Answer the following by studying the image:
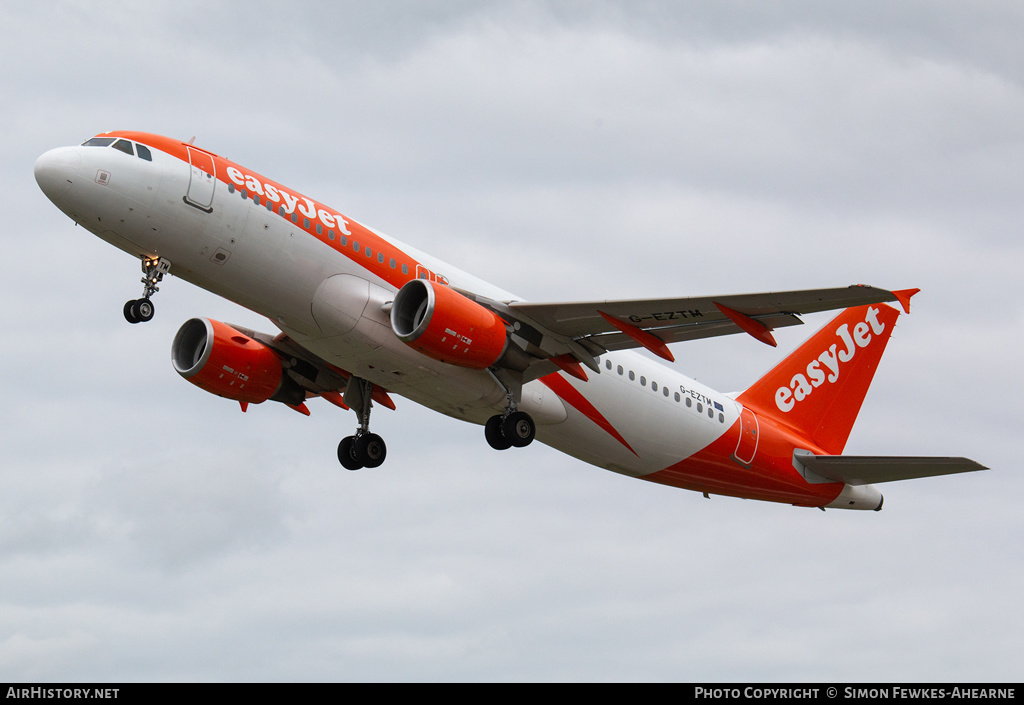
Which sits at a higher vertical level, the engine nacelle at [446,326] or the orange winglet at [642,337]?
the orange winglet at [642,337]

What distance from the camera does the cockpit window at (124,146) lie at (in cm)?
2812

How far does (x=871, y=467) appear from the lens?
3678 cm

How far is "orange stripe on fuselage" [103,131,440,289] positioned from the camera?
28.8 meters

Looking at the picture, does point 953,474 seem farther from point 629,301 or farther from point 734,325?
point 629,301

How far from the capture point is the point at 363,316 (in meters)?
29.9

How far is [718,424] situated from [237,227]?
14.8 meters

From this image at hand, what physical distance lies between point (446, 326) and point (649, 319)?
4845mm

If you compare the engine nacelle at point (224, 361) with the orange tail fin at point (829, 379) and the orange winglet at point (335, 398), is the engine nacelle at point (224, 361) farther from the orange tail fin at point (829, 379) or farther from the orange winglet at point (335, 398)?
the orange tail fin at point (829, 379)

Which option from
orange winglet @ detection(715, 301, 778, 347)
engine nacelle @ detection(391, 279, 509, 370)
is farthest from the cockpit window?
orange winglet @ detection(715, 301, 778, 347)

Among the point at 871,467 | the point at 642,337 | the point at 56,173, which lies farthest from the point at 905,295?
the point at 56,173

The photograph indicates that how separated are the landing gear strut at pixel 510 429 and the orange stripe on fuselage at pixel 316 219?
3536mm

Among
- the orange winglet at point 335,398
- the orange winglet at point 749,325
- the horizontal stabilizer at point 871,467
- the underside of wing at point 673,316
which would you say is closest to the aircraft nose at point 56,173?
the underside of wing at point 673,316

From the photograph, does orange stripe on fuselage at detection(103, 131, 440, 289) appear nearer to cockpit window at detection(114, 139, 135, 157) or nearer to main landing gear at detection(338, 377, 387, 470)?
cockpit window at detection(114, 139, 135, 157)
